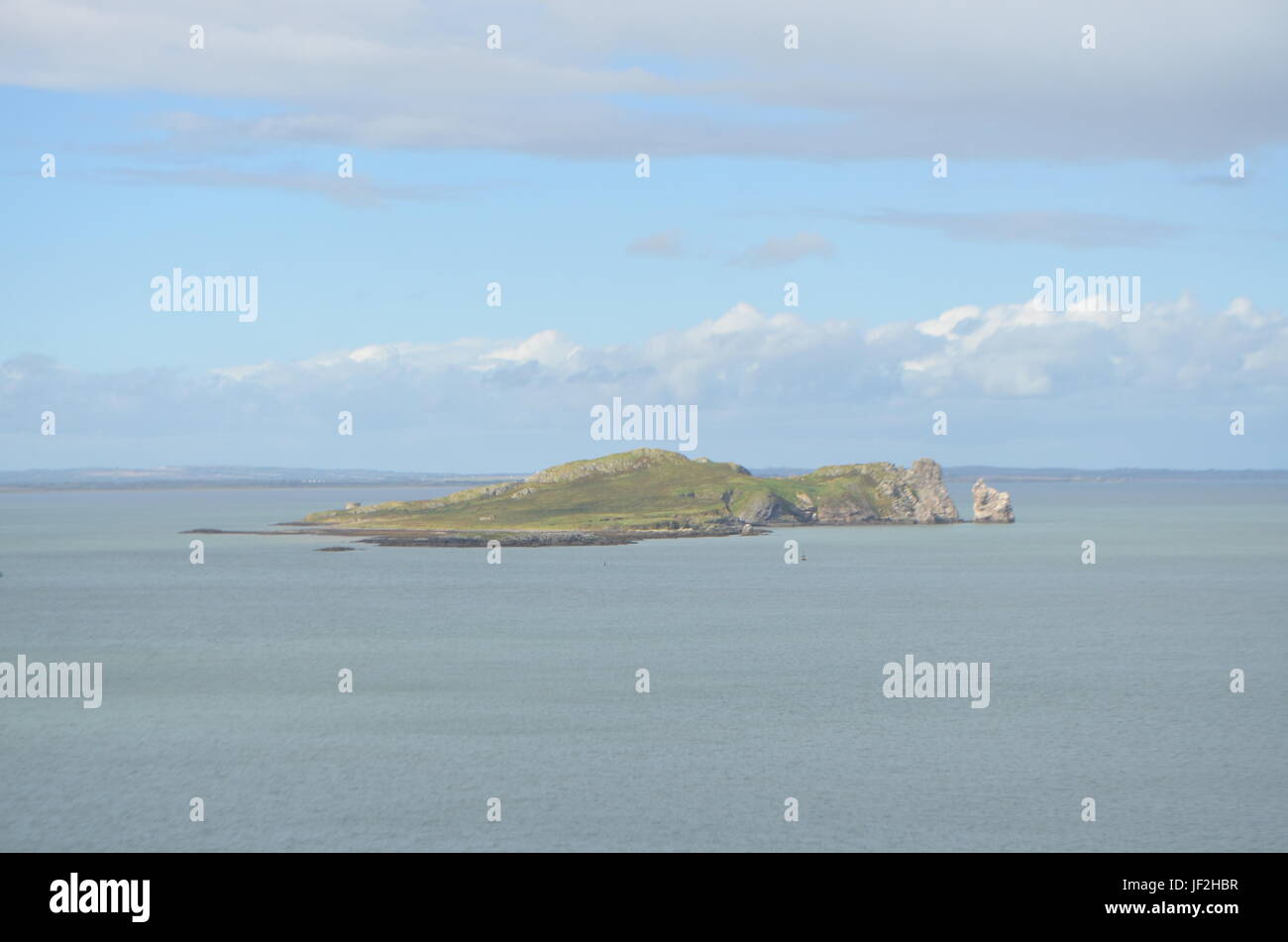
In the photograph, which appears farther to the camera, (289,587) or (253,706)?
(289,587)

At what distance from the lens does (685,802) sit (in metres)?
59.7

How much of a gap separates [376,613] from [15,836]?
77.6 metres

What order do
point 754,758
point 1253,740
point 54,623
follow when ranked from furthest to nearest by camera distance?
point 54,623 → point 1253,740 → point 754,758

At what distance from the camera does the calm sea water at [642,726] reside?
5647cm

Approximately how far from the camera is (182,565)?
190 meters

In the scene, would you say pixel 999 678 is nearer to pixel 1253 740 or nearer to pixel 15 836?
pixel 1253 740

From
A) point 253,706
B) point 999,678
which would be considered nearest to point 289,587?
point 253,706

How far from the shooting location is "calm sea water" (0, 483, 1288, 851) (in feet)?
185

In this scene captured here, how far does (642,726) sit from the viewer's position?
250 ft
